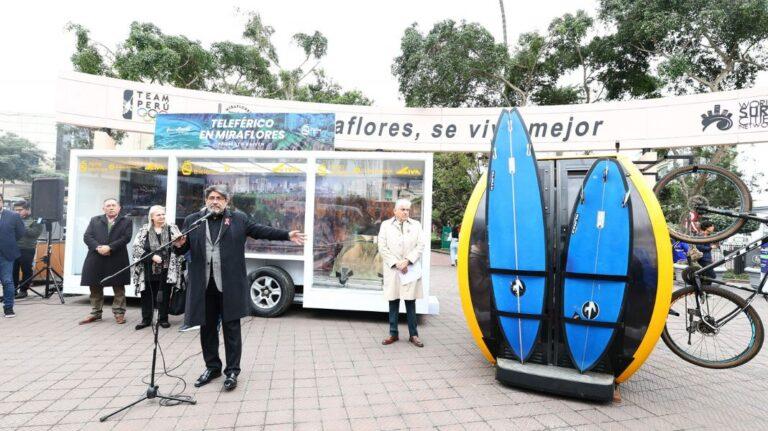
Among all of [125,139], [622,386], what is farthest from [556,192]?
[125,139]

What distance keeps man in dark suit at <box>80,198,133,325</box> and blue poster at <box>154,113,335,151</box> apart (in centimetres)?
167

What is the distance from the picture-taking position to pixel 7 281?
218 inches

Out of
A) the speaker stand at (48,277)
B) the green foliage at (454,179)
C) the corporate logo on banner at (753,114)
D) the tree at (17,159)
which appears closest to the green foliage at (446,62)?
the green foliage at (454,179)

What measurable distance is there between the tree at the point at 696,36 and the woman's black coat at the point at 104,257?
13422 mm

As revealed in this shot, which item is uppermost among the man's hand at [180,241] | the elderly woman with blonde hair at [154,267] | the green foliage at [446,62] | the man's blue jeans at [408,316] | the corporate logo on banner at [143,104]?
the green foliage at [446,62]

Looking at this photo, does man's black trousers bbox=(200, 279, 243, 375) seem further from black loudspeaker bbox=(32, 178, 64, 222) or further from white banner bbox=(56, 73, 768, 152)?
white banner bbox=(56, 73, 768, 152)

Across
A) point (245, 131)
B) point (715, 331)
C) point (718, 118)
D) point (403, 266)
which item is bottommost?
point (715, 331)

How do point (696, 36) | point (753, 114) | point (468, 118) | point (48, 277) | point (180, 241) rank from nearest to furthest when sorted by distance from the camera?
point (180, 241), point (48, 277), point (753, 114), point (468, 118), point (696, 36)

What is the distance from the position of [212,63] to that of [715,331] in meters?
Result: 18.8

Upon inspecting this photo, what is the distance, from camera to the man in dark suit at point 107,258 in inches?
201

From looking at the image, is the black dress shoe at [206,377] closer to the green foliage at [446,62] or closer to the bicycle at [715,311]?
the bicycle at [715,311]

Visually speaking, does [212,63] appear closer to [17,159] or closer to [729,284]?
[729,284]

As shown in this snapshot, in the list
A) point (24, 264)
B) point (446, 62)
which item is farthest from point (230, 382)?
point (446, 62)

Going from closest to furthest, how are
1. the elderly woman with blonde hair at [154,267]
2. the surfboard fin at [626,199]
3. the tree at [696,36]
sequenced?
the surfboard fin at [626,199]
the elderly woman with blonde hair at [154,267]
the tree at [696,36]
